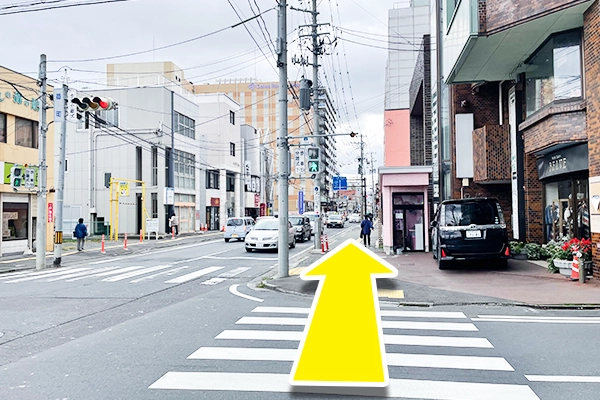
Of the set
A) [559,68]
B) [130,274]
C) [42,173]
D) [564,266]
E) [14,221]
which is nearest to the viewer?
[564,266]

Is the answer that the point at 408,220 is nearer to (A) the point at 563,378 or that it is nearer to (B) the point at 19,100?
(A) the point at 563,378

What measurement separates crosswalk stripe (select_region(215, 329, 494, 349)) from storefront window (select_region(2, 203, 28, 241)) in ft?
62.5

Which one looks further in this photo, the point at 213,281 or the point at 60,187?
the point at 60,187

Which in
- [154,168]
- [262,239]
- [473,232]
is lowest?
[262,239]

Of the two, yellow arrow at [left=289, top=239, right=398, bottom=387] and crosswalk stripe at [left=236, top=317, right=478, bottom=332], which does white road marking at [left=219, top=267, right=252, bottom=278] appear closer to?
crosswalk stripe at [left=236, top=317, right=478, bottom=332]

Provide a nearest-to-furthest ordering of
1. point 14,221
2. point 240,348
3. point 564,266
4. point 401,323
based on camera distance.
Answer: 1. point 240,348
2. point 401,323
3. point 564,266
4. point 14,221

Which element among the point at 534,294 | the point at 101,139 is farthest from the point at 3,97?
the point at 534,294

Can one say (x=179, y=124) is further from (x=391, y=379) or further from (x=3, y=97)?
(x=391, y=379)

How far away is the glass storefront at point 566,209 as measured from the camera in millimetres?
14109

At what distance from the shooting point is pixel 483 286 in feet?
40.2

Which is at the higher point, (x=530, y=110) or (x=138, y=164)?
(x=138, y=164)

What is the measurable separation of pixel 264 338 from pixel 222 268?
1062 centimetres

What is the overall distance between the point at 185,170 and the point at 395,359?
1602 inches

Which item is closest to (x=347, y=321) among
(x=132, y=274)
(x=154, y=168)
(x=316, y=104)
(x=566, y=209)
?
(x=132, y=274)
